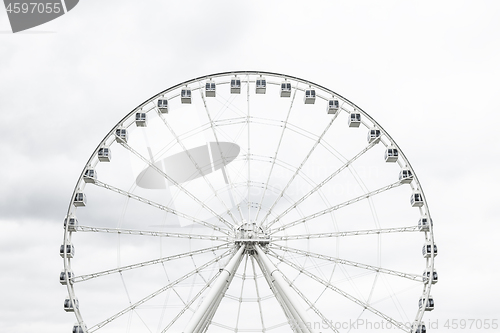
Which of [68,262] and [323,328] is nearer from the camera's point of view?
[323,328]

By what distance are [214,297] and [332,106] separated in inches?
514

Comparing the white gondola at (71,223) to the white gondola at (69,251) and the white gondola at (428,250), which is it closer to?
the white gondola at (69,251)

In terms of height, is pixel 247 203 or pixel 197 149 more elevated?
pixel 197 149

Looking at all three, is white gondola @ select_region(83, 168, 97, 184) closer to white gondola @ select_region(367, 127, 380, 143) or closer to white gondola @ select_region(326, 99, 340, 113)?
white gondola @ select_region(326, 99, 340, 113)

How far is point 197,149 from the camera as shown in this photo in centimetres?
3891

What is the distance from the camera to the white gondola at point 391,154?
39125 mm

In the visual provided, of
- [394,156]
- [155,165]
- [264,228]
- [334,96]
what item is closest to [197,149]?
[155,165]

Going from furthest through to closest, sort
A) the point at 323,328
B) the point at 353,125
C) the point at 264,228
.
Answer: the point at 353,125 < the point at 264,228 < the point at 323,328

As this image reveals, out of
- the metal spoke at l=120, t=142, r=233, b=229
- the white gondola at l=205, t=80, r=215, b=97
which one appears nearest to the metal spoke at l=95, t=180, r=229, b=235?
the metal spoke at l=120, t=142, r=233, b=229

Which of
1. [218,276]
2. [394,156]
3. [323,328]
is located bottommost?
[323,328]

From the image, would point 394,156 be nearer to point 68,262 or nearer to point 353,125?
point 353,125

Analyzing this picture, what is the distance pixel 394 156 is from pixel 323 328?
414 inches

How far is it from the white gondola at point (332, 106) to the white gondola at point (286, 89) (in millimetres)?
2311

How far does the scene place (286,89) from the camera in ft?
132
